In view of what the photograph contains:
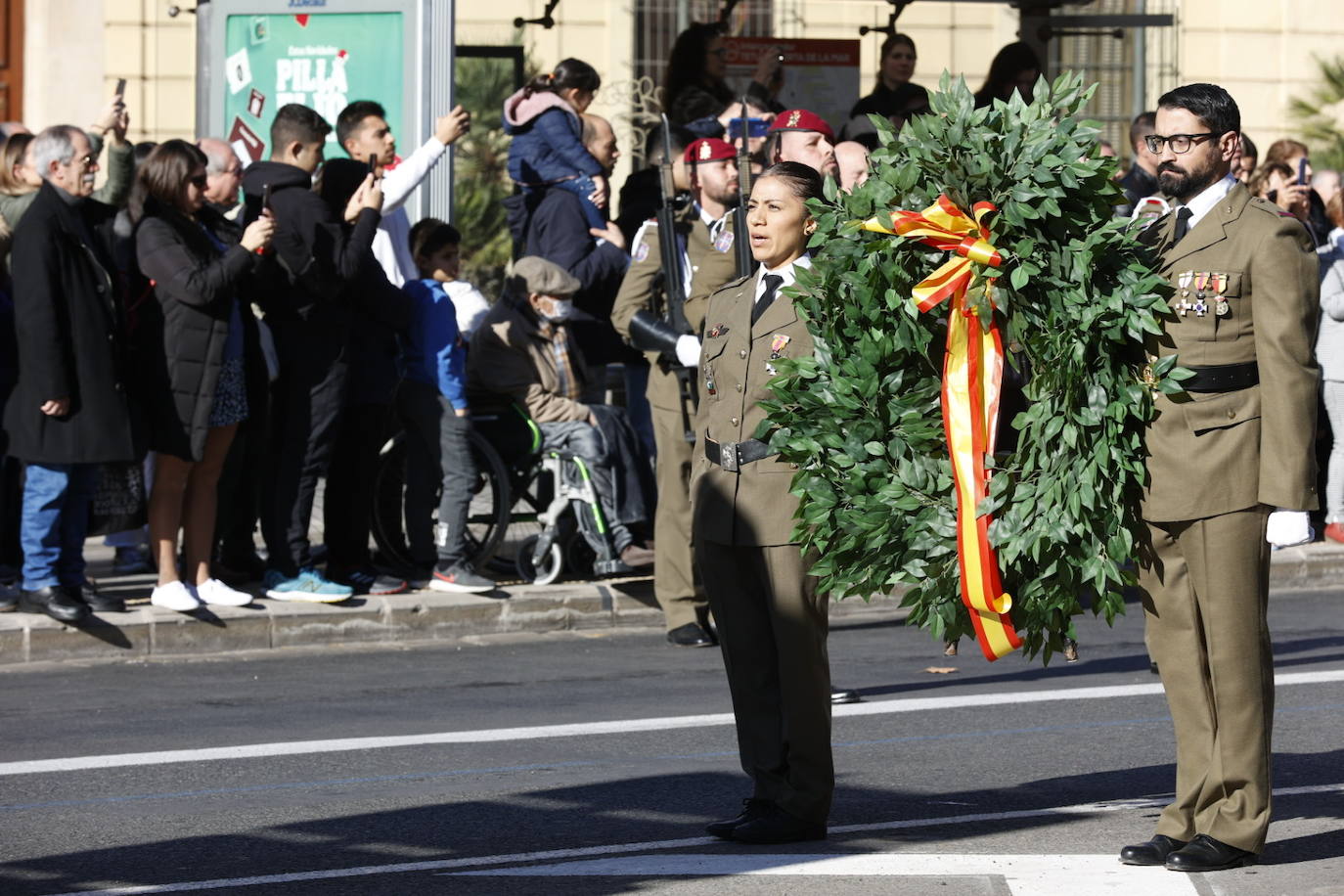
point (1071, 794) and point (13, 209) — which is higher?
point (13, 209)

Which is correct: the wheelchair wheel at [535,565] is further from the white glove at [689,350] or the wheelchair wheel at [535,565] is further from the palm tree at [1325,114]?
the palm tree at [1325,114]

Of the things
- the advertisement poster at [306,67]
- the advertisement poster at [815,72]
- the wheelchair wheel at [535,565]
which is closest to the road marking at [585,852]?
the wheelchair wheel at [535,565]

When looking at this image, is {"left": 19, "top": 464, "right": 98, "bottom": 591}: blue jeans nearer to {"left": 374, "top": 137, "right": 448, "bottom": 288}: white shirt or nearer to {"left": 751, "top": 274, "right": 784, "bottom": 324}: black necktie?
{"left": 374, "top": 137, "right": 448, "bottom": 288}: white shirt

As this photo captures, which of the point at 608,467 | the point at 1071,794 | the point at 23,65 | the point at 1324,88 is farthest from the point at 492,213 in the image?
the point at 1071,794

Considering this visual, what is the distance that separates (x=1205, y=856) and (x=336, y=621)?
548 centimetres

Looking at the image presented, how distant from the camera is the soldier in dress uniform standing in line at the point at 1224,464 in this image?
6.01 m

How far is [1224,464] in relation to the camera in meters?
6.05

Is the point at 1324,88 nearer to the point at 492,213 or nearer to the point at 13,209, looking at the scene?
the point at 492,213

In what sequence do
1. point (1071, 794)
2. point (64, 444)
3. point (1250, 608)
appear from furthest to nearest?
point (64, 444) < point (1071, 794) < point (1250, 608)

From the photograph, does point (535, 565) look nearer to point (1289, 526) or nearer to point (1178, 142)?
point (1178, 142)

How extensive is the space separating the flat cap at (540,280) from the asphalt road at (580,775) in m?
1.82

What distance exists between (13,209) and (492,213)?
15.4 m

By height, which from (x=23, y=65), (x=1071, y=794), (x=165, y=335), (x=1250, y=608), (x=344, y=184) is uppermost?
→ (x=23, y=65)

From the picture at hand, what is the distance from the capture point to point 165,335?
1014 centimetres
